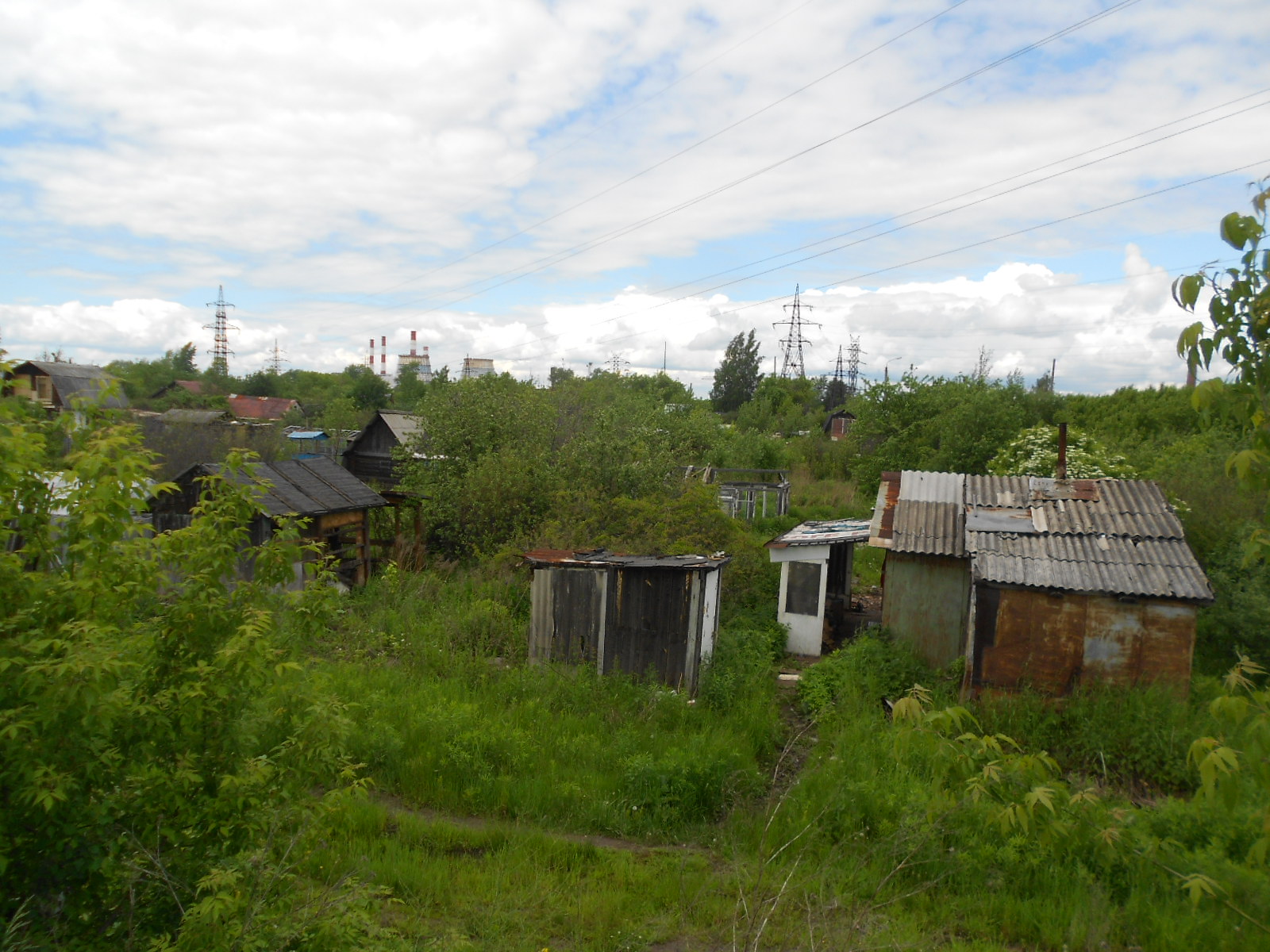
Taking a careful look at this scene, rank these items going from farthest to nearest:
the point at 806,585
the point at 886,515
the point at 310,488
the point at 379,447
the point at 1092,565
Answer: the point at 379,447
the point at 310,488
the point at 806,585
the point at 886,515
the point at 1092,565

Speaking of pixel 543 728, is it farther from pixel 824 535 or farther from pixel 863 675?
pixel 824 535

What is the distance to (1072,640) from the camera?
9672mm

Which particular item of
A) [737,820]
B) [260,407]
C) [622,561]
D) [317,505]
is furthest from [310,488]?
[260,407]

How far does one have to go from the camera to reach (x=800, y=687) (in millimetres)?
10438

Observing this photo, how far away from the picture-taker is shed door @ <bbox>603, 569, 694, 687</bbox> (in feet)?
33.2

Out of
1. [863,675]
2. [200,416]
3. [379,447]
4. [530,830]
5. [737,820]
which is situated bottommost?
[530,830]

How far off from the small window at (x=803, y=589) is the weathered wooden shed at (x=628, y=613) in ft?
7.39

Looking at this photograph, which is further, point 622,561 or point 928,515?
point 928,515

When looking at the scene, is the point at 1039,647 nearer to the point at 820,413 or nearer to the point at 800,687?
the point at 800,687

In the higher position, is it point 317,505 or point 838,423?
point 838,423

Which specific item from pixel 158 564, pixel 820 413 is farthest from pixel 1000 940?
pixel 820 413

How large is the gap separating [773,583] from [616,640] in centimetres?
488

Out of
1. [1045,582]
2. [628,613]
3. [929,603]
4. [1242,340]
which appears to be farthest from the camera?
[929,603]

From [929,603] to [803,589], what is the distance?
204 centimetres
